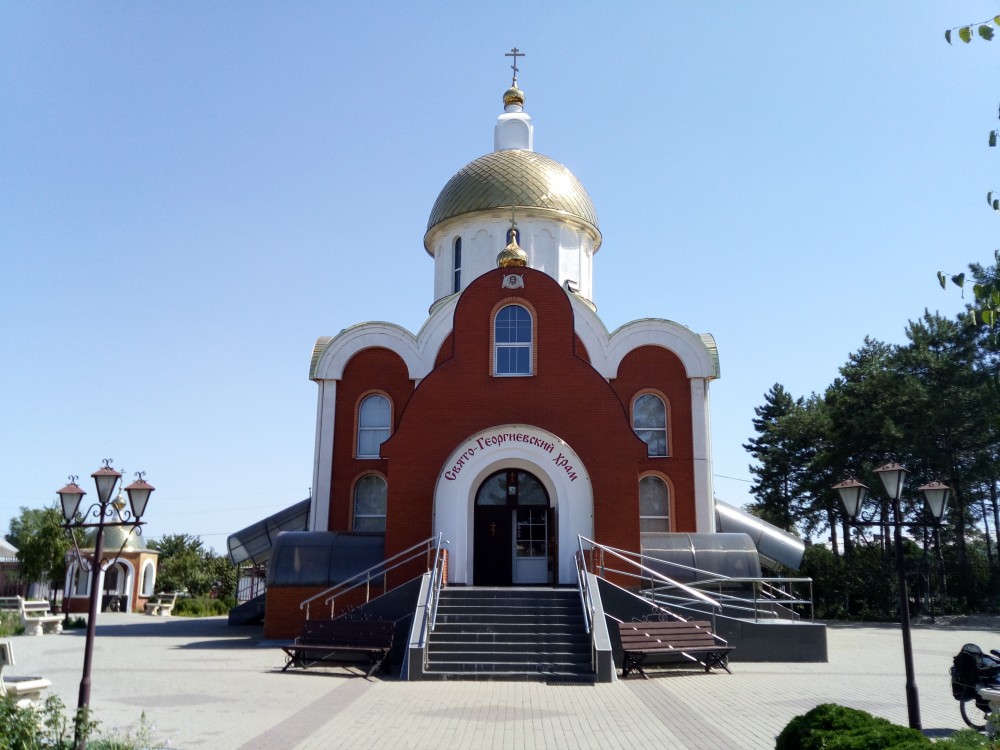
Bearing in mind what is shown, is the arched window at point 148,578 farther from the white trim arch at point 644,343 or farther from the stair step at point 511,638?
the stair step at point 511,638

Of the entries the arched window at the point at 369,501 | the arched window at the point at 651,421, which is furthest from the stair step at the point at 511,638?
the arched window at the point at 651,421

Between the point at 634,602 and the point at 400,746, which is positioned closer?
the point at 400,746

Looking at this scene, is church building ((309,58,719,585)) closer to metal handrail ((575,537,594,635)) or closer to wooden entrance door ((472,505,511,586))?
wooden entrance door ((472,505,511,586))

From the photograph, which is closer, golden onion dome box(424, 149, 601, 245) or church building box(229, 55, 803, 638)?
church building box(229, 55, 803, 638)

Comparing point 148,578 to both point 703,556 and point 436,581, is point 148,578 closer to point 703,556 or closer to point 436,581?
point 436,581

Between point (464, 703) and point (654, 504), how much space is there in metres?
11.8

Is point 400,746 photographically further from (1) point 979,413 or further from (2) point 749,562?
(1) point 979,413

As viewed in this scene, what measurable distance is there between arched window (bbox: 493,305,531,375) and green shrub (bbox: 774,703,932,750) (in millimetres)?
12868

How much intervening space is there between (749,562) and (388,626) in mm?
8763

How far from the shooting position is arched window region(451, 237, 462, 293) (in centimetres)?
2580

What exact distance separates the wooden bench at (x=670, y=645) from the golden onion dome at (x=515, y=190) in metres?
14.3

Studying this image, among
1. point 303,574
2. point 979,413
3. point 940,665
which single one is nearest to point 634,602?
point 940,665

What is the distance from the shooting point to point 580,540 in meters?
17.0

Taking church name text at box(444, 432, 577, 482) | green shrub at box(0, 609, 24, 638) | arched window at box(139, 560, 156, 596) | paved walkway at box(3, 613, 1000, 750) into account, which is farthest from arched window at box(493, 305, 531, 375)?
arched window at box(139, 560, 156, 596)
